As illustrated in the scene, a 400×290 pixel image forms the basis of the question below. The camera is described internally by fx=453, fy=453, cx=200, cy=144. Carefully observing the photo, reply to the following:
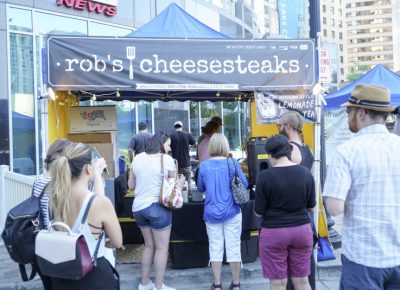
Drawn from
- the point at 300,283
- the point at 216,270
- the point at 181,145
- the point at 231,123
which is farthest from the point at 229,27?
the point at 300,283

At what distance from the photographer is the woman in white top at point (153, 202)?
4.97m

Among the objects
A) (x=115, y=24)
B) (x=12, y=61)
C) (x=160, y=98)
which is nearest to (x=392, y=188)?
(x=160, y=98)

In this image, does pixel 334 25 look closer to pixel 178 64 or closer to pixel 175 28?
pixel 175 28

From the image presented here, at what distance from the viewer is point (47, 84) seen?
530cm

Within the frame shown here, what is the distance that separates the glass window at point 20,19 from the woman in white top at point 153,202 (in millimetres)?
9483

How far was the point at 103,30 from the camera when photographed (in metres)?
14.6

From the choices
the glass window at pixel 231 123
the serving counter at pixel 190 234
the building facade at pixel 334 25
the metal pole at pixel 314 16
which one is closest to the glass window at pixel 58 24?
the glass window at pixel 231 123

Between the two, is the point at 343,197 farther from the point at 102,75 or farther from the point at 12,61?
the point at 12,61

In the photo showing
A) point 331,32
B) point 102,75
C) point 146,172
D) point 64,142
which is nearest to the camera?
point 64,142

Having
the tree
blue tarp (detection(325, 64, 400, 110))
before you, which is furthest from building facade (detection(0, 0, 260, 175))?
the tree

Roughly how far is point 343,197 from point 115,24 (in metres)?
13.7

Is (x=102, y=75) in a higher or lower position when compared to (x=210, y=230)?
higher

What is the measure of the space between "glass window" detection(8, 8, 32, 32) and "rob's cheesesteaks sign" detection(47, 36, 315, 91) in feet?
27.7

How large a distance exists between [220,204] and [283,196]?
4.24 ft
